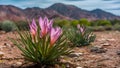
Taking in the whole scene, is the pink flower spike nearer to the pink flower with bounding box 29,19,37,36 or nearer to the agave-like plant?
the agave-like plant

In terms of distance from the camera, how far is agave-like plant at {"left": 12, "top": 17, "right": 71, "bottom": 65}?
245 inches

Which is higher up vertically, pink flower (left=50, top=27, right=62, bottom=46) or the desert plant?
pink flower (left=50, top=27, right=62, bottom=46)

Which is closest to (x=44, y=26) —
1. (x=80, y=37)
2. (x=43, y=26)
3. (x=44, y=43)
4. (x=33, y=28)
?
(x=43, y=26)

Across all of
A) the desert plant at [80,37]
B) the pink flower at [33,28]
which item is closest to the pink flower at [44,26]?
the pink flower at [33,28]

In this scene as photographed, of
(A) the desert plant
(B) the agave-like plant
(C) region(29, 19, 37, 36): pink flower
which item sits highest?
(C) region(29, 19, 37, 36): pink flower

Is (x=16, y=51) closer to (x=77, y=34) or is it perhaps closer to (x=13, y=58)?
(x=13, y=58)

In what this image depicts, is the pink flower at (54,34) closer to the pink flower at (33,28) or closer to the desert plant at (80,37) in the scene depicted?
the pink flower at (33,28)

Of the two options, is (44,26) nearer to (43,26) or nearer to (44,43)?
(43,26)

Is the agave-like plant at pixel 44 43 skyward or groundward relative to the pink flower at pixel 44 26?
groundward

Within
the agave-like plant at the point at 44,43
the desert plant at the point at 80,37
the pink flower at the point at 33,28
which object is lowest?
the desert plant at the point at 80,37

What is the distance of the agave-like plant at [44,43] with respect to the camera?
621cm

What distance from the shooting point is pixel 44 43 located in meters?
6.36

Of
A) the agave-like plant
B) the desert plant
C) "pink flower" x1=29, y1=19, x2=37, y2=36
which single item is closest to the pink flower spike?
the agave-like plant

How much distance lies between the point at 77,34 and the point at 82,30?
0.76 ft
